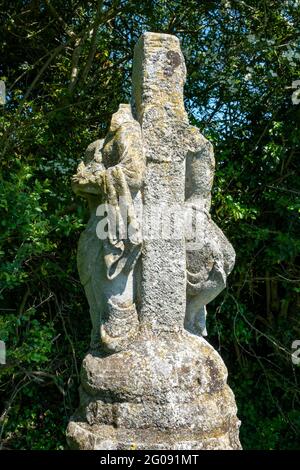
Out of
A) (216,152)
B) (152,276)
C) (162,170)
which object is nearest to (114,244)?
(152,276)

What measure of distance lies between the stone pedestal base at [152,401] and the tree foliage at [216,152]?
2.40m

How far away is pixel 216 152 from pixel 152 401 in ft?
11.4

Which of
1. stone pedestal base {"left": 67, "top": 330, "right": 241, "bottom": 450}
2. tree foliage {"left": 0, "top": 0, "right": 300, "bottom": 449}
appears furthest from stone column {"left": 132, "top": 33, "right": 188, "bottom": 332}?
tree foliage {"left": 0, "top": 0, "right": 300, "bottom": 449}

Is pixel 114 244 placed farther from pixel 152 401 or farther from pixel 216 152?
pixel 216 152

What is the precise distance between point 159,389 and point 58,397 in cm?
325

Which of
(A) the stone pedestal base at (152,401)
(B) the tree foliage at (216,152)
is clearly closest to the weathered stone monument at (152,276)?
(A) the stone pedestal base at (152,401)

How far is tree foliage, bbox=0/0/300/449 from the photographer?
5.95 metres

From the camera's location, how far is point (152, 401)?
3273 millimetres

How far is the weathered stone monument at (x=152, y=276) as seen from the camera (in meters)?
3.28

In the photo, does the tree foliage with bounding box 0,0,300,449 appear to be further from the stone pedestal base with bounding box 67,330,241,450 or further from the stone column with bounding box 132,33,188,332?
the stone pedestal base with bounding box 67,330,241,450

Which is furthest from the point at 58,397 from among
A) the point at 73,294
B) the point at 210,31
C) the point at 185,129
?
the point at 210,31

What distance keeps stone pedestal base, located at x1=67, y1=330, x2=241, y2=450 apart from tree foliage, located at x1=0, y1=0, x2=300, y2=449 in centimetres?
240

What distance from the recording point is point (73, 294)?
6082mm

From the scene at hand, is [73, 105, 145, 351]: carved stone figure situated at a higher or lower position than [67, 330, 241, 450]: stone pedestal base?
higher
